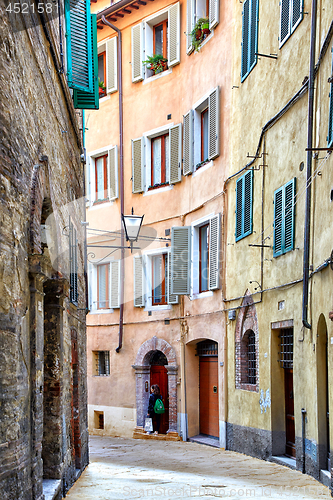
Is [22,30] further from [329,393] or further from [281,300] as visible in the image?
[281,300]

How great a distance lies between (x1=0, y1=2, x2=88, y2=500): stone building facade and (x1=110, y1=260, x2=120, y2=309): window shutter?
9.06 metres

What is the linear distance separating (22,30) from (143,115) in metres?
12.6

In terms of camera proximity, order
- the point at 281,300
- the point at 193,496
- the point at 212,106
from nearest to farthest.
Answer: the point at 193,496 < the point at 281,300 < the point at 212,106

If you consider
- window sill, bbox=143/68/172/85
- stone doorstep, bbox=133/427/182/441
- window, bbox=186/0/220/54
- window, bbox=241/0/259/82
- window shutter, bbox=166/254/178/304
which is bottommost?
stone doorstep, bbox=133/427/182/441

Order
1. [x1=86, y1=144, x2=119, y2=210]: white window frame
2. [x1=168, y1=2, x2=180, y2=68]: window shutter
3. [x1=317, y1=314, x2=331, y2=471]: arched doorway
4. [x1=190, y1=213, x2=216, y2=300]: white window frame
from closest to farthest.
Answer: [x1=317, y1=314, x2=331, y2=471]: arched doorway
[x1=190, y1=213, x2=216, y2=300]: white window frame
[x1=168, y1=2, x2=180, y2=68]: window shutter
[x1=86, y1=144, x2=119, y2=210]: white window frame

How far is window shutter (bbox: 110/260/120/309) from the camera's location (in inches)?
710

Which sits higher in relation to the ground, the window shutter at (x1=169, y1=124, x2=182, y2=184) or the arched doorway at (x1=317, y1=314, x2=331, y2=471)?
the window shutter at (x1=169, y1=124, x2=182, y2=184)

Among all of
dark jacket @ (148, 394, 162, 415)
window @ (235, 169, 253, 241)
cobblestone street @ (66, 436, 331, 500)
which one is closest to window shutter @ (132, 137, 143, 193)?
window @ (235, 169, 253, 241)

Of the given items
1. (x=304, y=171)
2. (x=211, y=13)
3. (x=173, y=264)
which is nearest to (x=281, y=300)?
(x=304, y=171)

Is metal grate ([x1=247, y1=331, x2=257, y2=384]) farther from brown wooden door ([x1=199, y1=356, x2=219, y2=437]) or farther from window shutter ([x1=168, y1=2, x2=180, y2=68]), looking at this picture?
window shutter ([x1=168, y1=2, x2=180, y2=68])

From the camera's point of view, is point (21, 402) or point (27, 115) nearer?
point (21, 402)

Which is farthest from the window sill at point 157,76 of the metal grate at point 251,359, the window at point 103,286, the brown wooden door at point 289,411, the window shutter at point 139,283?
the brown wooden door at point 289,411

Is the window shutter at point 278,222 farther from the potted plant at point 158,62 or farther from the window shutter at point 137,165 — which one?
the potted plant at point 158,62

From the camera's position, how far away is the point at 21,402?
516 centimetres
